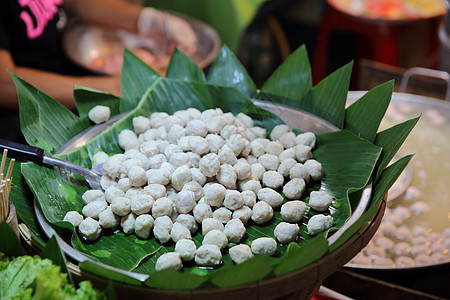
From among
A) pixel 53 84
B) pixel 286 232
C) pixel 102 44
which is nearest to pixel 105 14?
pixel 102 44

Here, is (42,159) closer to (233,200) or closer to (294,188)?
(233,200)

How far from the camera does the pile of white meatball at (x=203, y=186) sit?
1146mm

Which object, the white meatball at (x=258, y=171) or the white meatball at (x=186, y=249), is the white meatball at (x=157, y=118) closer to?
the white meatball at (x=258, y=171)

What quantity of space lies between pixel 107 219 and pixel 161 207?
0.42ft

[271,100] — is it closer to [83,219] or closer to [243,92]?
[243,92]

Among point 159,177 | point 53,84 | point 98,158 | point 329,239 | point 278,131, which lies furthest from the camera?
point 53,84

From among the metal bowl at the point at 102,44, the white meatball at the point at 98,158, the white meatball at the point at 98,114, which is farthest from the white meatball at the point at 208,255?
the metal bowl at the point at 102,44

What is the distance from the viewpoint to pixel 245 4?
358 centimetres

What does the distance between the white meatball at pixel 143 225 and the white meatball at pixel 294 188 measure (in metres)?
0.34

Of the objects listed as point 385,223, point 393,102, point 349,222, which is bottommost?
point 385,223

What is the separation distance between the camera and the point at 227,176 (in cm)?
125

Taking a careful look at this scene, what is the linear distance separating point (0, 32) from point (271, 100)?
4.46ft

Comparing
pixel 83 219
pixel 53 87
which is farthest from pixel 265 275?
pixel 53 87

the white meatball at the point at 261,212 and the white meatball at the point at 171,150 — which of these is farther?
the white meatball at the point at 171,150
